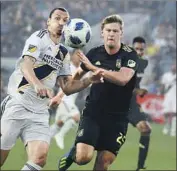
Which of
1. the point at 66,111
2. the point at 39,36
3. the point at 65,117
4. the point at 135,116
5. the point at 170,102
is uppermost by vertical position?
the point at 39,36

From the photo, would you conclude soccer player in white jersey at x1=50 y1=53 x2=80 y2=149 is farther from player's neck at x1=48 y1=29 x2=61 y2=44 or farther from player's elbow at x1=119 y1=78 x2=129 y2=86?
player's elbow at x1=119 y1=78 x2=129 y2=86

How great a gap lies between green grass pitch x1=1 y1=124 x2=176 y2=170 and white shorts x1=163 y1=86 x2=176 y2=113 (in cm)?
160

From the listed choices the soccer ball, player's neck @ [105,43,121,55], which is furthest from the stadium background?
the soccer ball

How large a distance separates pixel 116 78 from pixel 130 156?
6.71 m

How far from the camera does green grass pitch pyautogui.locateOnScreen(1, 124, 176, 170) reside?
1270cm

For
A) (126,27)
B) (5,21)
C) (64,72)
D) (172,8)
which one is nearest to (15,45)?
(5,21)

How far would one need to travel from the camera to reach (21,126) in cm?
836

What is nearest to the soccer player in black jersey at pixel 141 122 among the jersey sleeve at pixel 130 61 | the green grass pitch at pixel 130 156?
the green grass pitch at pixel 130 156

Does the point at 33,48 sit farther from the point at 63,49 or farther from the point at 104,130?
the point at 104,130

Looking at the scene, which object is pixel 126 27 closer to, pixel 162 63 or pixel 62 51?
pixel 162 63

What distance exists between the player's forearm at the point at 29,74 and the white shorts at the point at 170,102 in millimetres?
13035

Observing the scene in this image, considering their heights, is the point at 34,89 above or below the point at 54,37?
below

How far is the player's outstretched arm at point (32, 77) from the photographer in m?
7.55

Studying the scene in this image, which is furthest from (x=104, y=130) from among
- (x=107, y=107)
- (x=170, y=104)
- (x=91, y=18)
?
(x=170, y=104)
